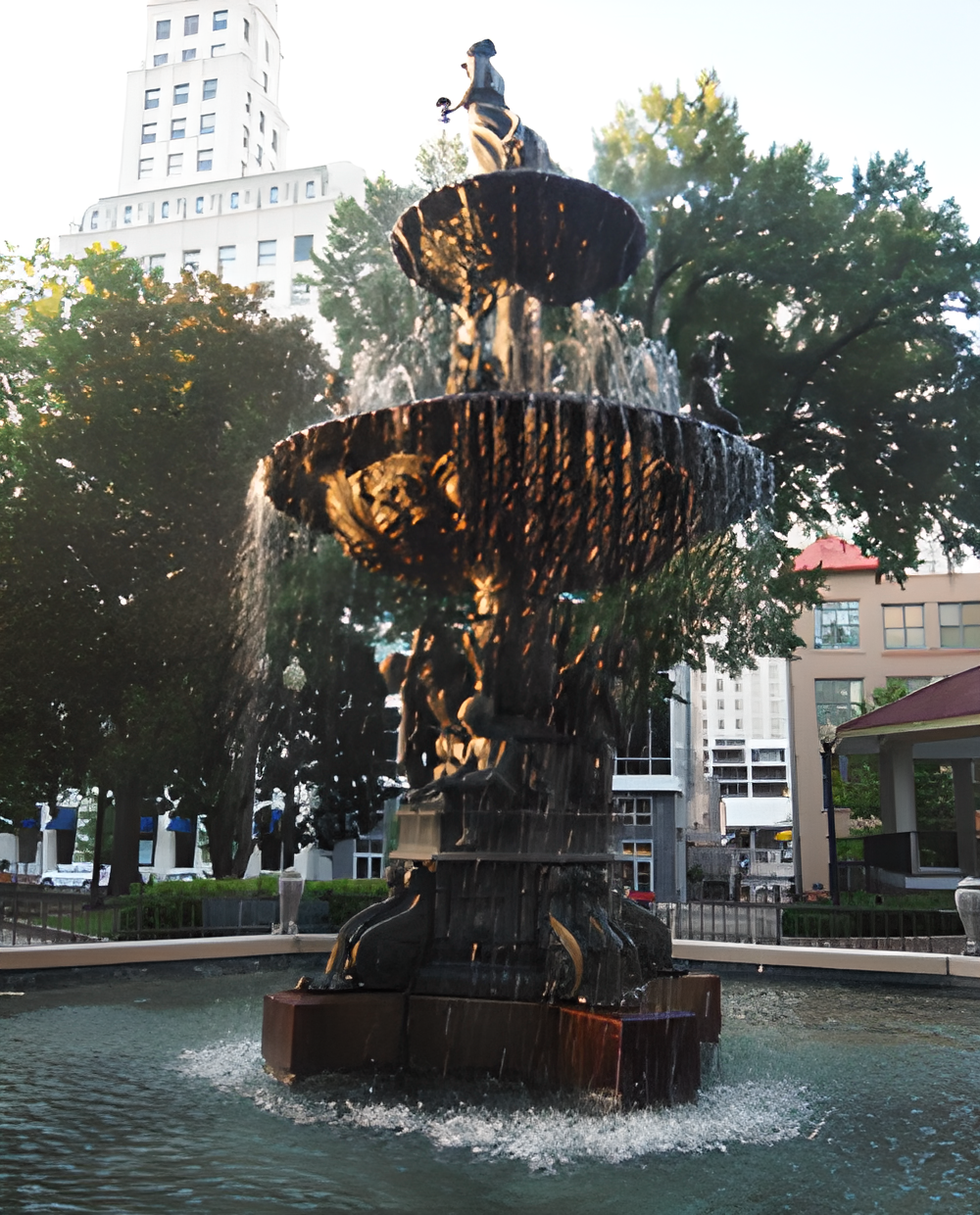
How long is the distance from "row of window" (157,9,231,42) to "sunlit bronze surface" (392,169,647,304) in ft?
270

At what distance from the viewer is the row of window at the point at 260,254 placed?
65500mm

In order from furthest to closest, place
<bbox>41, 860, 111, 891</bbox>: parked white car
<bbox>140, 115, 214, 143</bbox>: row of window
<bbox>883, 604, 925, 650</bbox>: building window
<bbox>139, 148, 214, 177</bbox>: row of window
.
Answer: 1. <bbox>140, 115, 214, 143</bbox>: row of window
2. <bbox>139, 148, 214, 177</bbox>: row of window
3. <bbox>41, 860, 111, 891</bbox>: parked white car
4. <bbox>883, 604, 925, 650</bbox>: building window

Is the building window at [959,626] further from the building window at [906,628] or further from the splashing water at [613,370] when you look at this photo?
the splashing water at [613,370]

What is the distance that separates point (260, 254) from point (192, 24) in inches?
1088

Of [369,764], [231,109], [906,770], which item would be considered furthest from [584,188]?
[231,109]

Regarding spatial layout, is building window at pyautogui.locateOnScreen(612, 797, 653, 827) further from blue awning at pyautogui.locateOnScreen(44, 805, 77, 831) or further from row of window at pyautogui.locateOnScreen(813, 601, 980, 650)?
blue awning at pyautogui.locateOnScreen(44, 805, 77, 831)

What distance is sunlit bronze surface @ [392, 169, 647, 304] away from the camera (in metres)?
9.39

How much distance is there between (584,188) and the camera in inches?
370

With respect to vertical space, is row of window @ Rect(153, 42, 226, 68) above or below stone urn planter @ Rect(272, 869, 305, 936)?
above

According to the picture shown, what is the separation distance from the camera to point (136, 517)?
2262 centimetres

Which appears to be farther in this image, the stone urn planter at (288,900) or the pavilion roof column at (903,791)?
the pavilion roof column at (903,791)

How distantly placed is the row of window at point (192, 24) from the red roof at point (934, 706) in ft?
243

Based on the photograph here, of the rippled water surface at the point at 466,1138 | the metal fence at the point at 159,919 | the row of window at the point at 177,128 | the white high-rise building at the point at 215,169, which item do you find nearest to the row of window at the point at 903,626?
the metal fence at the point at 159,919

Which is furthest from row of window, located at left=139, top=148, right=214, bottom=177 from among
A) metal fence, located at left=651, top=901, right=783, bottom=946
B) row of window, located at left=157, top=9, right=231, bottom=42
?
metal fence, located at left=651, top=901, right=783, bottom=946
